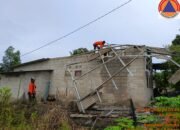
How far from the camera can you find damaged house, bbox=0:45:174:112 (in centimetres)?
1255

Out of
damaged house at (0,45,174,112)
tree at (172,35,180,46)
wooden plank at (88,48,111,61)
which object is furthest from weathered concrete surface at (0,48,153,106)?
tree at (172,35,180,46)

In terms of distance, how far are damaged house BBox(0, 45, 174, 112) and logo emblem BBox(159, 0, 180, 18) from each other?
13.4 ft

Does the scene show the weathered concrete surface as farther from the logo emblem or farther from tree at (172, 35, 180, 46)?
tree at (172, 35, 180, 46)

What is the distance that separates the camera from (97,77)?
14648 millimetres

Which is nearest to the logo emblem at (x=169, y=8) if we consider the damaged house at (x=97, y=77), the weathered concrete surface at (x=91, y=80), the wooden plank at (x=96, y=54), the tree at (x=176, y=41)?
the damaged house at (x=97, y=77)

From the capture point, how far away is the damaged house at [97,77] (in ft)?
41.2

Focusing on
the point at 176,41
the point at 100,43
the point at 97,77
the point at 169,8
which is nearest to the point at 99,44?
the point at 100,43

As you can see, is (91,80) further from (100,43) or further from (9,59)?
(9,59)

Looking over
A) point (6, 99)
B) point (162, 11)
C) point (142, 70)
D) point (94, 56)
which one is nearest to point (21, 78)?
point (94, 56)

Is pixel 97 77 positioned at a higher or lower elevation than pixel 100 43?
lower

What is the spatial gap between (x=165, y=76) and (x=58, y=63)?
24.3 ft

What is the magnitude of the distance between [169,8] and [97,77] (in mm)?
8373

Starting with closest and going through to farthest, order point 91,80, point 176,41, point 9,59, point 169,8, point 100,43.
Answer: point 169,8 < point 100,43 < point 91,80 < point 176,41 < point 9,59

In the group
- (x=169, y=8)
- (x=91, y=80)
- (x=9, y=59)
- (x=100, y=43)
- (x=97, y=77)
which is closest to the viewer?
(x=169, y=8)
